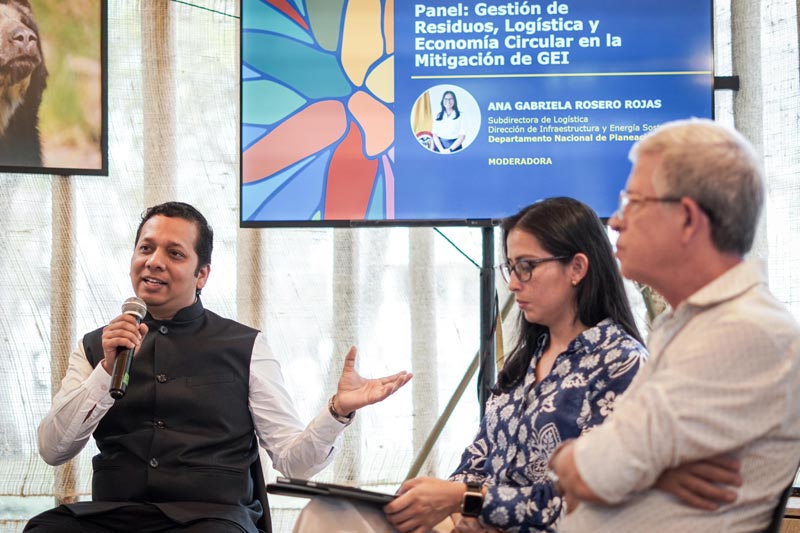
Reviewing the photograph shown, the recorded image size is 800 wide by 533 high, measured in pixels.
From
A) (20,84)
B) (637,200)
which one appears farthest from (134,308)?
(20,84)

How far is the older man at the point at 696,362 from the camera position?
4.44ft

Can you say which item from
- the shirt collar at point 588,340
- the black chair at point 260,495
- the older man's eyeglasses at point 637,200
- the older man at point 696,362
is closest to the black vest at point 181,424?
the black chair at point 260,495

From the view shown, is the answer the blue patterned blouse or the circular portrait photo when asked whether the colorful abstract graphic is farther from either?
the blue patterned blouse

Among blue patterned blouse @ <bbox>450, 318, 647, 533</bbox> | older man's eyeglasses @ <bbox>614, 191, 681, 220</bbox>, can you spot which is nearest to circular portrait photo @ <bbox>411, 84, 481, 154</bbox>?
blue patterned blouse @ <bbox>450, 318, 647, 533</bbox>

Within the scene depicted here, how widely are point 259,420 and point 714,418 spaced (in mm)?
1667

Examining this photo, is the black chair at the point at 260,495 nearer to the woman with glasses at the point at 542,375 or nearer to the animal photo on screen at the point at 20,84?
the woman with glasses at the point at 542,375

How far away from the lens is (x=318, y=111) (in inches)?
140

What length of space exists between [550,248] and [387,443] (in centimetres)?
191

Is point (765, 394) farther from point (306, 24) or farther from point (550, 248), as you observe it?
point (306, 24)

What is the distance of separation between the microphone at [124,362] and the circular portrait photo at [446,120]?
137cm

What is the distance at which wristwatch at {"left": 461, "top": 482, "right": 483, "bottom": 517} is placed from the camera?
2.03 m

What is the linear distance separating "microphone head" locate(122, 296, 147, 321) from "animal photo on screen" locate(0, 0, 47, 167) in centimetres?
156

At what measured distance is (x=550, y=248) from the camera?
218 cm

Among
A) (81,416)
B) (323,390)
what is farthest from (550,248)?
(323,390)
